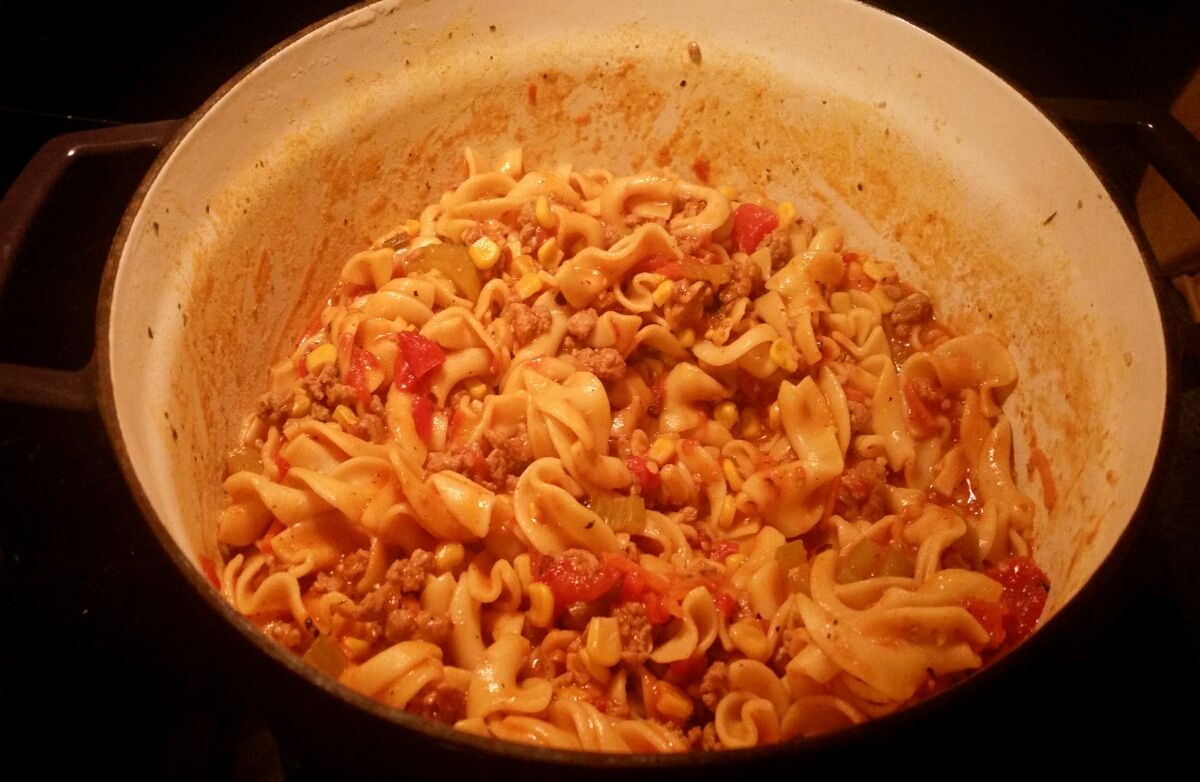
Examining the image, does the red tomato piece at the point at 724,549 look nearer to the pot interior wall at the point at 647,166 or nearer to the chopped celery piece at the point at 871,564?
the chopped celery piece at the point at 871,564

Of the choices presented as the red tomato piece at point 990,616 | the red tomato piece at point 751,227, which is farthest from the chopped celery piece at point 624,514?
the red tomato piece at point 751,227

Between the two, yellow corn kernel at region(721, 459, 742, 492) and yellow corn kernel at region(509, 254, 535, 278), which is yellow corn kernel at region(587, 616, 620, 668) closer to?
yellow corn kernel at region(721, 459, 742, 492)

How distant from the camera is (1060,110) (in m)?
3.40

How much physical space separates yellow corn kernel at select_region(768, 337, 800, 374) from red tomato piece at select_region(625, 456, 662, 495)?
2.26 ft

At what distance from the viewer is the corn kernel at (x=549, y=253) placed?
389cm

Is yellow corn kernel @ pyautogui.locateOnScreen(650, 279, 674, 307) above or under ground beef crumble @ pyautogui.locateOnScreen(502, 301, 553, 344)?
above

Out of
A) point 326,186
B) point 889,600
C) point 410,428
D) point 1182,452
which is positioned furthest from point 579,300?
point 1182,452

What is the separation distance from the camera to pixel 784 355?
3.61 metres

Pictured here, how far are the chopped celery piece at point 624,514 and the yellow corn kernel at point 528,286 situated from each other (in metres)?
0.99

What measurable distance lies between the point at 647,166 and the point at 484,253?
105cm

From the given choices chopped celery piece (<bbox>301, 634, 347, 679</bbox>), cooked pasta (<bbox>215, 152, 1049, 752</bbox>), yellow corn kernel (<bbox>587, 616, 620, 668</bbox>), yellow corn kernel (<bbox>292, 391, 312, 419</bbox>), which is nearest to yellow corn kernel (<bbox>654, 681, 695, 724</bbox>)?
cooked pasta (<bbox>215, 152, 1049, 752</bbox>)

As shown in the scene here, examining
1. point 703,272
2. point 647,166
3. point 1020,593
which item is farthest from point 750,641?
point 647,166

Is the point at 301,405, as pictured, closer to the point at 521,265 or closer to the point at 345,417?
the point at 345,417

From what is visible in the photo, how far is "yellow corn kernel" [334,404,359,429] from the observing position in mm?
3473
